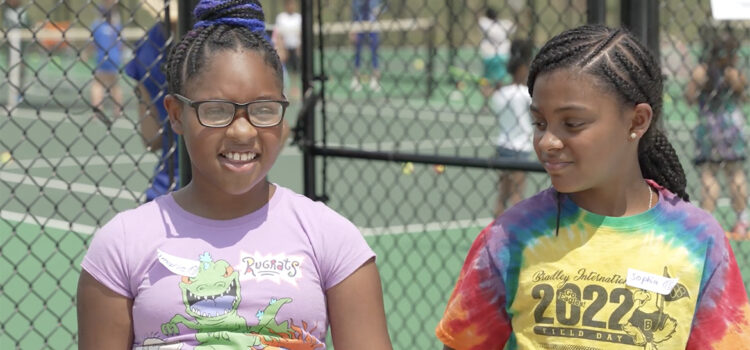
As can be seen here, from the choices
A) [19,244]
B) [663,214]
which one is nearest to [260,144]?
[663,214]

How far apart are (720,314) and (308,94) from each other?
2504mm

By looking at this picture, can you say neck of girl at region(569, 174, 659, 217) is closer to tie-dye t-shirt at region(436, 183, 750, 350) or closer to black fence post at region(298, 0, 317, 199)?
tie-dye t-shirt at region(436, 183, 750, 350)

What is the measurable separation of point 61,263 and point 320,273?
5.50m

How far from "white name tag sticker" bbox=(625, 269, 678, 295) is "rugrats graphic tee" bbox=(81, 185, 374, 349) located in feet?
1.87

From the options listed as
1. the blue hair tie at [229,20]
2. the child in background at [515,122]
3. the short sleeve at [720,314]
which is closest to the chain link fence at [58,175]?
the blue hair tie at [229,20]

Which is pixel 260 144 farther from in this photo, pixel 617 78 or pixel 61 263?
pixel 61 263

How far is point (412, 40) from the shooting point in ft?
88.7

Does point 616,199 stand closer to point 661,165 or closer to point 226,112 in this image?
point 661,165

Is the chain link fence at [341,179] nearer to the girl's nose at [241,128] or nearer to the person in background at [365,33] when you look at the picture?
the person in background at [365,33]

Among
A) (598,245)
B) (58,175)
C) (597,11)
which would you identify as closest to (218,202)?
(598,245)

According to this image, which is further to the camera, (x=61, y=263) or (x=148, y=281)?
(x=61, y=263)

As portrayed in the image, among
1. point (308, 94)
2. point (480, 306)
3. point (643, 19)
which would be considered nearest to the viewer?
point (480, 306)

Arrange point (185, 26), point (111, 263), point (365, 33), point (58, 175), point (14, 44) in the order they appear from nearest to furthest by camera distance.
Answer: point (111, 263) → point (185, 26) → point (58, 175) → point (14, 44) → point (365, 33)

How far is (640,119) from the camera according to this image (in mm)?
2602
